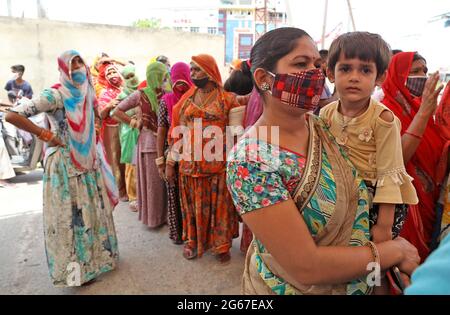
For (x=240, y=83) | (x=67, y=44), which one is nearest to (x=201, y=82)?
(x=240, y=83)

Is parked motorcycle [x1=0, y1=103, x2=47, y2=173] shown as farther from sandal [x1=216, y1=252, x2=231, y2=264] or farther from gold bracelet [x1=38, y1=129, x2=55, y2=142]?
sandal [x1=216, y1=252, x2=231, y2=264]

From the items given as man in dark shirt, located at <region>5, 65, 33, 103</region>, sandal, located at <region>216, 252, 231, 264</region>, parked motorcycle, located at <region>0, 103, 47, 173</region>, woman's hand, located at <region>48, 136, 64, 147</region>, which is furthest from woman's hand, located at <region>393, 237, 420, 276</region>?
man in dark shirt, located at <region>5, 65, 33, 103</region>

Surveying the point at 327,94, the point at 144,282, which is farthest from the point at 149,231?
the point at 327,94

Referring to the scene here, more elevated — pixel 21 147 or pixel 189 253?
pixel 21 147

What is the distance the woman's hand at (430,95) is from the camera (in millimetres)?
1693

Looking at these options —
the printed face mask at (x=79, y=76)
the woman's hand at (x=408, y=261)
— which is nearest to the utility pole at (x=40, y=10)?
the printed face mask at (x=79, y=76)

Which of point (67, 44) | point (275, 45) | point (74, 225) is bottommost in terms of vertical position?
point (74, 225)

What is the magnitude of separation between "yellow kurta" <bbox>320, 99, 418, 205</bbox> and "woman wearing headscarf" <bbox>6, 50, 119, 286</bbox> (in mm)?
2039

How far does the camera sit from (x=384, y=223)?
1143mm

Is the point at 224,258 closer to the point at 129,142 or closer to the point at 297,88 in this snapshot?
the point at 129,142

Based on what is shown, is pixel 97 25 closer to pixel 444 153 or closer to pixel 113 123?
pixel 113 123

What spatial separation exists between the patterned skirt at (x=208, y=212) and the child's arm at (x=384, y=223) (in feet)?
6.41

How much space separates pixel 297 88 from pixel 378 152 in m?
0.41
